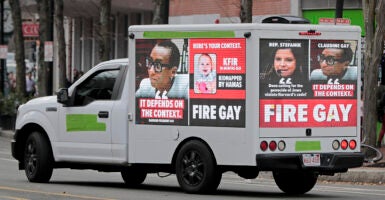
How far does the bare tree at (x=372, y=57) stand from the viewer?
863 inches

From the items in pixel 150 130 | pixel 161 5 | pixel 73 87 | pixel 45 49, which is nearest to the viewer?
pixel 150 130

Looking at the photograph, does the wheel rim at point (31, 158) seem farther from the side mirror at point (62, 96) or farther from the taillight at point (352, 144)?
the taillight at point (352, 144)

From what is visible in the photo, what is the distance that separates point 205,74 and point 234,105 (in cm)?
64

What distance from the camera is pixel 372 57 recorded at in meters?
22.1

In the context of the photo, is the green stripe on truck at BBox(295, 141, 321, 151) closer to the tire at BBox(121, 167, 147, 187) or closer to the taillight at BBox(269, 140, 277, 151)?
the taillight at BBox(269, 140, 277, 151)

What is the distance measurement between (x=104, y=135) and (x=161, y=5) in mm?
14220

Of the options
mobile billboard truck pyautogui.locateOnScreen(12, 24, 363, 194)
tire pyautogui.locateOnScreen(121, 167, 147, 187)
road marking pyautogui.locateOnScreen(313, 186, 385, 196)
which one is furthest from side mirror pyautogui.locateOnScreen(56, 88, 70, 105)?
road marking pyautogui.locateOnScreen(313, 186, 385, 196)

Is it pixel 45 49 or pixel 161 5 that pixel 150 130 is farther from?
pixel 45 49

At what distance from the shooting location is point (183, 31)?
51.6 feet

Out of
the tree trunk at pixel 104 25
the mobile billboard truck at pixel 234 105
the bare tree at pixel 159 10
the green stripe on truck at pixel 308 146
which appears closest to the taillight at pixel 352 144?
the mobile billboard truck at pixel 234 105

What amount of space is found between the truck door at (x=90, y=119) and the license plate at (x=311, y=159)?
308cm

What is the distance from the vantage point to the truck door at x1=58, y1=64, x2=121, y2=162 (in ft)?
55.3

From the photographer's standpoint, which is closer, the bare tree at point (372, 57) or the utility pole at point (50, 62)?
the bare tree at point (372, 57)

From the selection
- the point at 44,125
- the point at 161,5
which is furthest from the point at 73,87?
the point at 161,5
